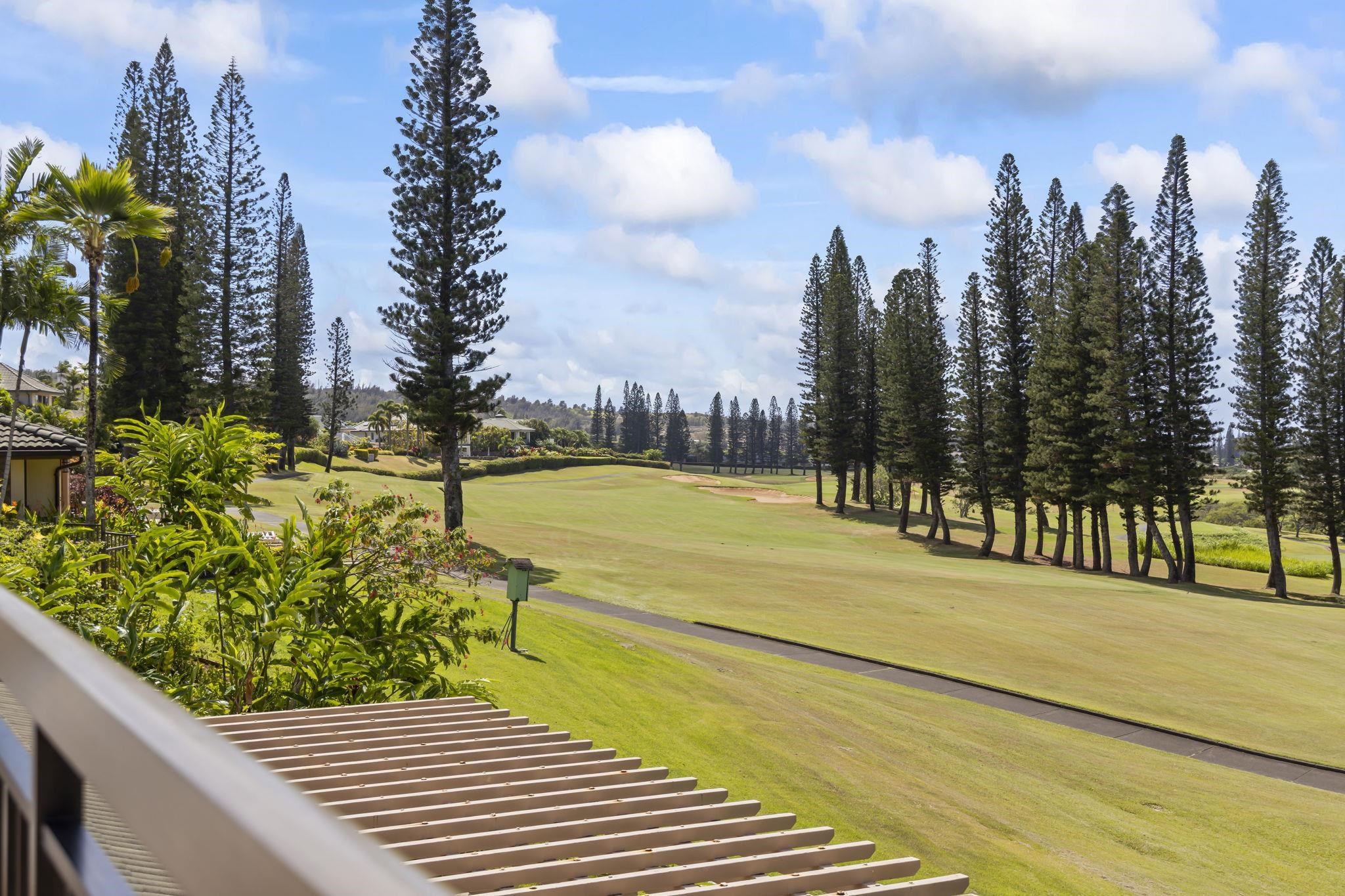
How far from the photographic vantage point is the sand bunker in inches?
2566

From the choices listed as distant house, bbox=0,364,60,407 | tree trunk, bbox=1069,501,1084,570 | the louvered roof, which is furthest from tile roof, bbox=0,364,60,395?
the louvered roof

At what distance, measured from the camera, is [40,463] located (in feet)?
79.6

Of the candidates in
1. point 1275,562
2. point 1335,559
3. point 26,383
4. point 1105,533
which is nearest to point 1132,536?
point 1105,533

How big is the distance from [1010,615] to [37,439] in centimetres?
2357

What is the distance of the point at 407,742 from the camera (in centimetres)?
627

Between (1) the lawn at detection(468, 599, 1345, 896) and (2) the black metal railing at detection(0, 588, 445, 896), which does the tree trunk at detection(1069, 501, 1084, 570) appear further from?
(2) the black metal railing at detection(0, 588, 445, 896)

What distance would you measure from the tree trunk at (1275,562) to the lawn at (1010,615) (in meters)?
Answer: 1.02

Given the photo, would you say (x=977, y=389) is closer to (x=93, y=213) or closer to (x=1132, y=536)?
(x=1132, y=536)

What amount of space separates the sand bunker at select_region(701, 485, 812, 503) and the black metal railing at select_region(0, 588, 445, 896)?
62.5 metres

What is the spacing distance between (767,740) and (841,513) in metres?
47.6

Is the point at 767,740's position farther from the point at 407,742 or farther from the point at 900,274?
the point at 900,274

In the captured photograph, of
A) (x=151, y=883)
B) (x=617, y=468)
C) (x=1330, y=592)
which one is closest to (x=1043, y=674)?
(x=151, y=883)

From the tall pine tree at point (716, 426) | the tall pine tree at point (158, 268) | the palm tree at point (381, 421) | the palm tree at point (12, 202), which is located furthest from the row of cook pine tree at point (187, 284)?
the tall pine tree at point (716, 426)

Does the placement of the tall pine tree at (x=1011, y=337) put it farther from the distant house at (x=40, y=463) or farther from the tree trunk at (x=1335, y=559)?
the distant house at (x=40, y=463)
